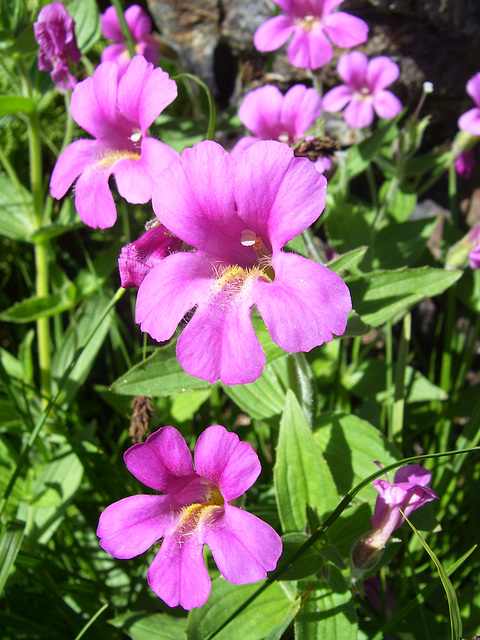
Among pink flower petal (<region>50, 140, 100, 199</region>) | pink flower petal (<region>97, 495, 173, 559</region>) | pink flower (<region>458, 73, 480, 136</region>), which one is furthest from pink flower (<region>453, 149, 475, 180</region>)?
pink flower petal (<region>97, 495, 173, 559</region>)

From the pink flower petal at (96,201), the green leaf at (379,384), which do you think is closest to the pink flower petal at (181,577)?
the pink flower petal at (96,201)

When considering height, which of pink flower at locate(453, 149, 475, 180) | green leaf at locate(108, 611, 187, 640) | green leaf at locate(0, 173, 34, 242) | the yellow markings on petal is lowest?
green leaf at locate(108, 611, 187, 640)

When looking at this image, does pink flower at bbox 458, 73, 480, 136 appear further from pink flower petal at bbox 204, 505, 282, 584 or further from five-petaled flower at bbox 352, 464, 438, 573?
pink flower petal at bbox 204, 505, 282, 584

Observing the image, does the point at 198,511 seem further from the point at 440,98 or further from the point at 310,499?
the point at 440,98

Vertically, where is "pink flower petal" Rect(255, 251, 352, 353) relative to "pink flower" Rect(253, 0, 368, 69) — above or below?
below

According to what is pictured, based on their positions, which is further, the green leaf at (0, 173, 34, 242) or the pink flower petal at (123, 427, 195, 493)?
the green leaf at (0, 173, 34, 242)

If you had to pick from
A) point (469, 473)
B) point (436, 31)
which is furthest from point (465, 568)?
point (436, 31)

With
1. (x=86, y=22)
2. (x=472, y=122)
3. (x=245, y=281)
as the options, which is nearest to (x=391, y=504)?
(x=245, y=281)

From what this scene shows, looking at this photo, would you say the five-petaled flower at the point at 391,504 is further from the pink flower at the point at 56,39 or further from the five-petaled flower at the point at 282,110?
the pink flower at the point at 56,39

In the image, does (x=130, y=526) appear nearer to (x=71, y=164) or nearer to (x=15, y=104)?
(x=71, y=164)
